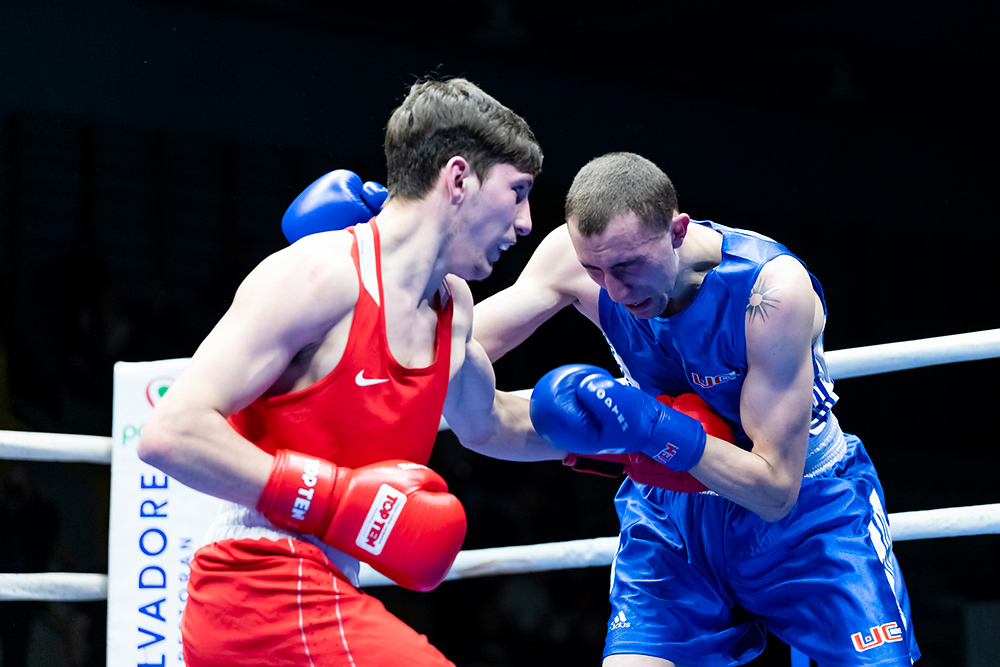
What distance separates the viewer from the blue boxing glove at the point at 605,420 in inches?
65.9

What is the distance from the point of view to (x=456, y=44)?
6.12 metres

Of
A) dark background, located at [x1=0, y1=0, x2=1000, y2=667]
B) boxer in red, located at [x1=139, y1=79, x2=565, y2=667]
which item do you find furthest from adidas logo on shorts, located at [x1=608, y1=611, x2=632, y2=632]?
dark background, located at [x1=0, y1=0, x2=1000, y2=667]

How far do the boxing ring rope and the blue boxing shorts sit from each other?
9.6 inches

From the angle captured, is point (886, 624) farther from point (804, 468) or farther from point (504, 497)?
point (504, 497)

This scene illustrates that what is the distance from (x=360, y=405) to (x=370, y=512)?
15 cm

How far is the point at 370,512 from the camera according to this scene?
4.25 ft

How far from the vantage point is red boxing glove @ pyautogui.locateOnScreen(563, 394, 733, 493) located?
183 cm

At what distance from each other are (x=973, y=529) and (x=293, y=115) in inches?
173

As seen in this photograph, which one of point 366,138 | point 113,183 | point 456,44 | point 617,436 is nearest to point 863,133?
point 456,44

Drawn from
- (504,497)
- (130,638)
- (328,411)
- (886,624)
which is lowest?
(504,497)

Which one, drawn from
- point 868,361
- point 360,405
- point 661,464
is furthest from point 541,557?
point 360,405

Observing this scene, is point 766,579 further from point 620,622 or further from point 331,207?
point 331,207

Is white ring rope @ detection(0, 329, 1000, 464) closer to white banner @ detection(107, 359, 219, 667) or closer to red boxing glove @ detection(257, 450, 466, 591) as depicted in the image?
white banner @ detection(107, 359, 219, 667)

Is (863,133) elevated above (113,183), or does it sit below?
above
